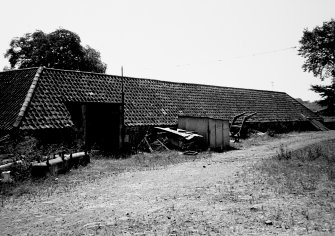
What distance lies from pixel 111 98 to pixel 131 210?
13666 millimetres

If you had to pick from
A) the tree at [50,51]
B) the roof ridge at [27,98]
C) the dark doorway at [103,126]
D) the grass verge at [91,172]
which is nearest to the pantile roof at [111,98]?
the roof ridge at [27,98]

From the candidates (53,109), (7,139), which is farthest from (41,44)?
(7,139)

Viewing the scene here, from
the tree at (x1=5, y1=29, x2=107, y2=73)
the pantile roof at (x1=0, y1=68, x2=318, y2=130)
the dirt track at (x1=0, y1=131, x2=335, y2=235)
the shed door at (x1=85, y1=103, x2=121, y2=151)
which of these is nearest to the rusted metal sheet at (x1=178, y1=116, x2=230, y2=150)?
the pantile roof at (x1=0, y1=68, x2=318, y2=130)

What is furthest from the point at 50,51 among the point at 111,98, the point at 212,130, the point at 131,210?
the point at 131,210

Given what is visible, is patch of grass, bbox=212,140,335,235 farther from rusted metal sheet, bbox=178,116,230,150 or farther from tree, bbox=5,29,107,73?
tree, bbox=5,29,107,73

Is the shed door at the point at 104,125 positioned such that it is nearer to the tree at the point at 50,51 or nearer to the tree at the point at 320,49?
the tree at the point at 50,51

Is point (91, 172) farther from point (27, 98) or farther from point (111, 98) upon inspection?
point (111, 98)

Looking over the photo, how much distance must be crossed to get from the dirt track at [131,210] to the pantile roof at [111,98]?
772cm

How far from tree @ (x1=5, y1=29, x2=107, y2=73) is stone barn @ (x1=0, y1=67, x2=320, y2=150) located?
16578 mm

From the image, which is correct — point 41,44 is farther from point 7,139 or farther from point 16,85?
point 7,139

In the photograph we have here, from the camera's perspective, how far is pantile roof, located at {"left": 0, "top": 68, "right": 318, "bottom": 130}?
15.9 meters

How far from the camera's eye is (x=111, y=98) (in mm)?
19812

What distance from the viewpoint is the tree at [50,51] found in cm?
3597

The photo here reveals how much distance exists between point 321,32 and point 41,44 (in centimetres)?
3871
